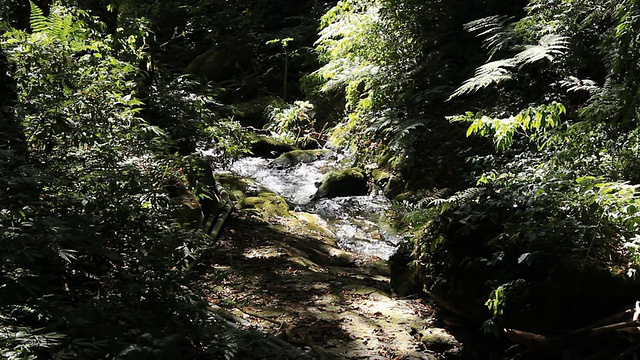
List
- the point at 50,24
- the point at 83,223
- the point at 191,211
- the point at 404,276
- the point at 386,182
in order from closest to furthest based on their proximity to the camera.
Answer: the point at 83,223 < the point at 50,24 < the point at 404,276 < the point at 191,211 < the point at 386,182

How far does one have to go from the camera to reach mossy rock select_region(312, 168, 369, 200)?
886 centimetres

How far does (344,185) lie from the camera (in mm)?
8867

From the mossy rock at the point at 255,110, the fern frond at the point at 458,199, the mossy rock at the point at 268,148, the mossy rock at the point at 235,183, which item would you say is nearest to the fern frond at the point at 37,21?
the fern frond at the point at 458,199

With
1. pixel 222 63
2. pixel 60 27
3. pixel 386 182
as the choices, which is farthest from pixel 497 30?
pixel 222 63

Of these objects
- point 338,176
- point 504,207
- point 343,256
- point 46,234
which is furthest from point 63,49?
point 338,176

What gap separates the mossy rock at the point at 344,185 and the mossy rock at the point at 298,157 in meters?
1.68

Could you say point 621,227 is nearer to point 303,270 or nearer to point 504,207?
point 504,207

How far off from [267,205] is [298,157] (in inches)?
123

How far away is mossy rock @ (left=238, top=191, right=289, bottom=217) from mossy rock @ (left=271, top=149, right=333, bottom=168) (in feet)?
7.83

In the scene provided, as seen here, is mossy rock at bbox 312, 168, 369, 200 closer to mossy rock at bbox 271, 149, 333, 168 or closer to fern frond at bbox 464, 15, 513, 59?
mossy rock at bbox 271, 149, 333, 168

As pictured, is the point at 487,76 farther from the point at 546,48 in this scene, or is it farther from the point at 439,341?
the point at 439,341

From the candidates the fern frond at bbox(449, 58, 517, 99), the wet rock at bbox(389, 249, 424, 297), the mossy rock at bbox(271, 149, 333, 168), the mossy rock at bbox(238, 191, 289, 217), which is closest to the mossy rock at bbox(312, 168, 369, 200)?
the mossy rock at bbox(238, 191, 289, 217)

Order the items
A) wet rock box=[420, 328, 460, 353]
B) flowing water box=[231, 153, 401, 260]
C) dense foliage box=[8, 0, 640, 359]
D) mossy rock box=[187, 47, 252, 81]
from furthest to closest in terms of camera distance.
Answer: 1. mossy rock box=[187, 47, 252, 81]
2. flowing water box=[231, 153, 401, 260]
3. wet rock box=[420, 328, 460, 353]
4. dense foliage box=[8, 0, 640, 359]

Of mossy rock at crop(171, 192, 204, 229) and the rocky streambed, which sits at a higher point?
mossy rock at crop(171, 192, 204, 229)
